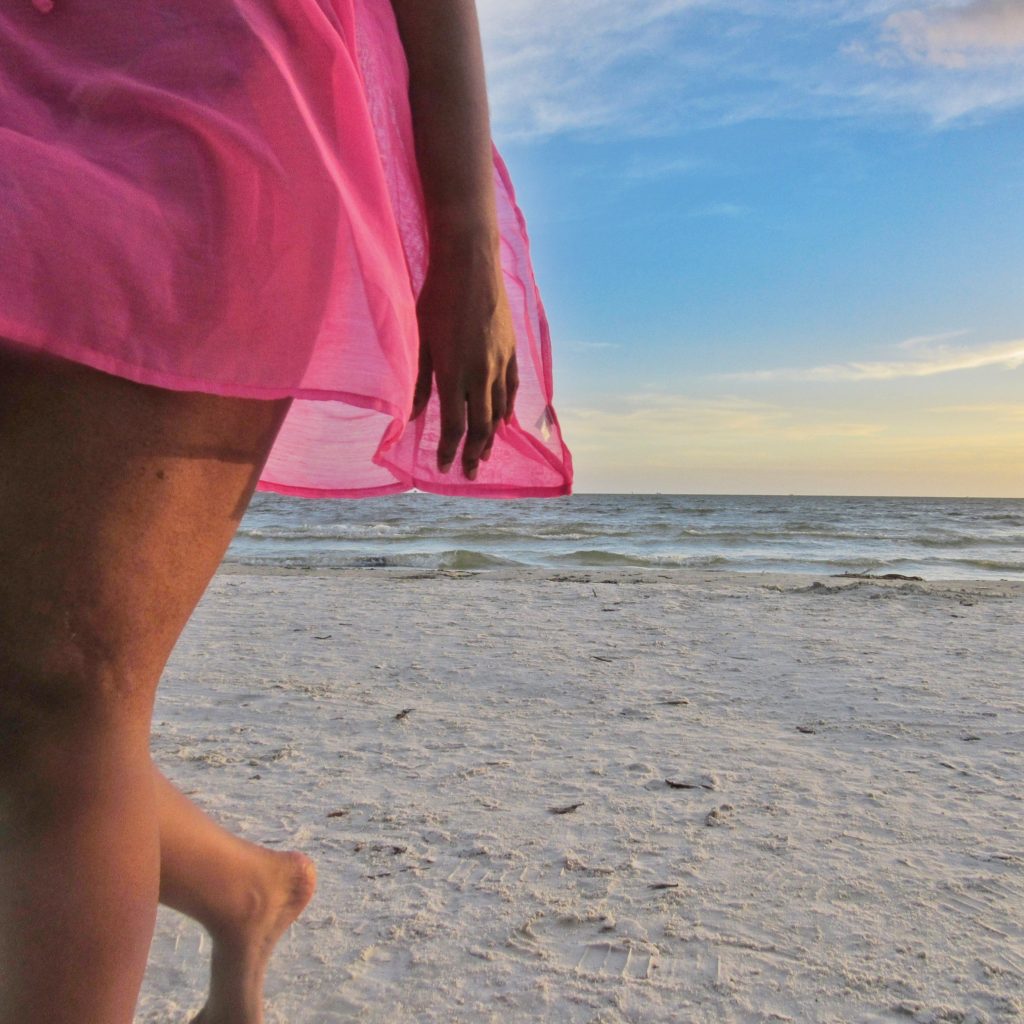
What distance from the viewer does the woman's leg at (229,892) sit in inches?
37.6

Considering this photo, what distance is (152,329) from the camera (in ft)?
1.93

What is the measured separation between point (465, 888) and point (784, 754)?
1139 mm

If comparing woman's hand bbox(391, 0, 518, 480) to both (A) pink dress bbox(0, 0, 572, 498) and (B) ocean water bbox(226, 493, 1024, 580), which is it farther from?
(B) ocean water bbox(226, 493, 1024, 580)

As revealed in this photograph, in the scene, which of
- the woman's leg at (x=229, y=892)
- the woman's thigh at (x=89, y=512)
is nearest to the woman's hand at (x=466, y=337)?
the woman's thigh at (x=89, y=512)

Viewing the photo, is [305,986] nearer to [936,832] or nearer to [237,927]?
[237,927]

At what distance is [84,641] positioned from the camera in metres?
0.59

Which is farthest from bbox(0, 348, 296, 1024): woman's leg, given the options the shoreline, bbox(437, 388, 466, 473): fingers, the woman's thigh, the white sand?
the shoreline

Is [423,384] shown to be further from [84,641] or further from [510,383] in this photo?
[84,641]

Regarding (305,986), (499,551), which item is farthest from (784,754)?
(499,551)

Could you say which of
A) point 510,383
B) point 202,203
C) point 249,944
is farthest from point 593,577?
point 202,203

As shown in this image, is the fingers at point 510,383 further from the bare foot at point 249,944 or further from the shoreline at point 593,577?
the shoreline at point 593,577

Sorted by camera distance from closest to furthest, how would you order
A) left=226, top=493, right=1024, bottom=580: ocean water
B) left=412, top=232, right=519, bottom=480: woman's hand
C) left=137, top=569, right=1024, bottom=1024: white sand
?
left=412, top=232, right=519, bottom=480: woman's hand
left=137, top=569, right=1024, bottom=1024: white sand
left=226, top=493, right=1024, bottom=580: ocean water

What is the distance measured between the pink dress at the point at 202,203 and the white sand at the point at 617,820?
981 millimetres

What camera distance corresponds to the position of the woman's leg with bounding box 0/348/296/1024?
0.58 m
